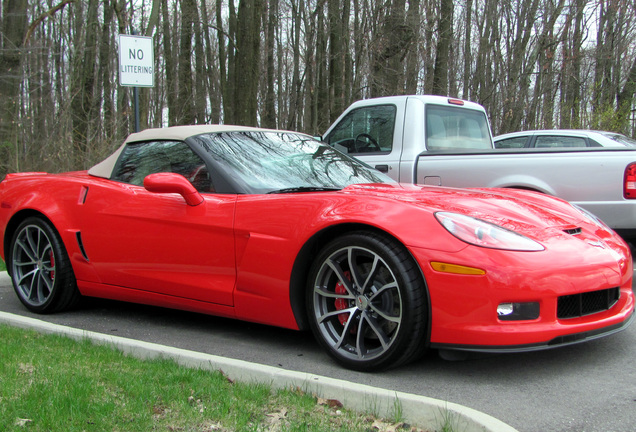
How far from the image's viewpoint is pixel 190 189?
13.1 ft

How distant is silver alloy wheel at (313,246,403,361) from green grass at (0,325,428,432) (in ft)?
1.99

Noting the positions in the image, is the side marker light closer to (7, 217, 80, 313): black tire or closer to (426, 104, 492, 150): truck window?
(7, 217, 80, 313): black tire

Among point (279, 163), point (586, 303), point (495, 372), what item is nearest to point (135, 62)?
point (279, 163)

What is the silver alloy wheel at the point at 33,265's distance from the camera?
489 centimetres

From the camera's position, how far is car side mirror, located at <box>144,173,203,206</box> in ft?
12.7

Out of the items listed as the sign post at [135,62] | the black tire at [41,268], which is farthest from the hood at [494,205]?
the sign post at [135,62]

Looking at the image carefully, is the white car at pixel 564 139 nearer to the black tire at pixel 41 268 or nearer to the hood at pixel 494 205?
the hood at pixel 494 205

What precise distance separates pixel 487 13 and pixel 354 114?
18635 mm

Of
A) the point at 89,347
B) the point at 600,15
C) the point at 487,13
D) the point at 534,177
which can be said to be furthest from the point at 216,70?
the point at 89,347

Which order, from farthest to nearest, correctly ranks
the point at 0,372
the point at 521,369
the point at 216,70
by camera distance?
the point at 216,70
the point at 521,369
the point at 0,372

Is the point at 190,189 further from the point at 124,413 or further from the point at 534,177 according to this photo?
the point at 534,177

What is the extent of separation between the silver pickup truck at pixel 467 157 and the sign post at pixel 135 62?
8.69ft

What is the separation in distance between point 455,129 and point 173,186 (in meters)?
4.90

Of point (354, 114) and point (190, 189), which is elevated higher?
point (354, 114)
